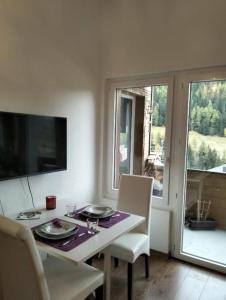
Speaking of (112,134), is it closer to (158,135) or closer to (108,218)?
(158,135)

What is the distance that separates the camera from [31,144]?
7.78 ft

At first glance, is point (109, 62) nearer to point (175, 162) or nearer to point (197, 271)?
point (175, 162)

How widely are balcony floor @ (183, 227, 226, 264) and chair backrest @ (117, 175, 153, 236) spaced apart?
691 millimetres

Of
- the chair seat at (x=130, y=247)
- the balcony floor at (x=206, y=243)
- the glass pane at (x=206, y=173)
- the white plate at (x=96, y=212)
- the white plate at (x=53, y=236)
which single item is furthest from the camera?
the balcony floor at (x=206, y=243)

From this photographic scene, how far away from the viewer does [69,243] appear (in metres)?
1.64

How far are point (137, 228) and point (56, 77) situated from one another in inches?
70.8

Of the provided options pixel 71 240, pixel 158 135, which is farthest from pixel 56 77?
pixel 71 240

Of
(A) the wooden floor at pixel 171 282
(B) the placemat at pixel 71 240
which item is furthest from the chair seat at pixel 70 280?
(A) the wooden floor at pixel 171 282

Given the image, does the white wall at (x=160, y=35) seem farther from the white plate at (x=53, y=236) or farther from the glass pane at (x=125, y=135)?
the white plate at (x=53, y=236)

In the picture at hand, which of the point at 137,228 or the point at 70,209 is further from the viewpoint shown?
the point at 137,228

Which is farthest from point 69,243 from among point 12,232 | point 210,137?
point 210,137

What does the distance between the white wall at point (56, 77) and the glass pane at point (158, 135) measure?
77cm

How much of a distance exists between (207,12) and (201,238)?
245cm

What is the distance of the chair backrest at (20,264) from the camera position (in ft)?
4.33
